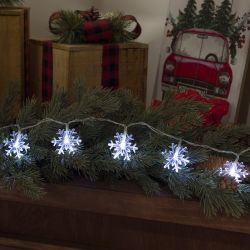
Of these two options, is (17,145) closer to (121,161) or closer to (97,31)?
(121,161)

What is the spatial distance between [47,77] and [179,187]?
2.40 ft

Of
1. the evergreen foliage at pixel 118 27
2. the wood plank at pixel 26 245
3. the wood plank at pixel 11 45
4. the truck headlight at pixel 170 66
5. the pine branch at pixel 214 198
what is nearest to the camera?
the pine branch at pixel 214 198

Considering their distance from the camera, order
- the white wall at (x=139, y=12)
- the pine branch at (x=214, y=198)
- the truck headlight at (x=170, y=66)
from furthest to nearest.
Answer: the white wall at (x=139, y=12) < the truck headlight at (x=170, y=66) < the pine branch at (x=214, y=198)

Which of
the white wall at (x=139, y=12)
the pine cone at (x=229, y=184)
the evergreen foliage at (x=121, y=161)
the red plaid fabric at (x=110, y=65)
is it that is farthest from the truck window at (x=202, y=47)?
the pine cone at (x=229, y=184)

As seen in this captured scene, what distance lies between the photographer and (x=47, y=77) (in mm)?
1242

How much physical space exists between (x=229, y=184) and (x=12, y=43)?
2.62 ft

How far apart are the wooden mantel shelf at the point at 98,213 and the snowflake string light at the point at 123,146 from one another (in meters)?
0.06

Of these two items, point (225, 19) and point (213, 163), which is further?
point (225, 19)

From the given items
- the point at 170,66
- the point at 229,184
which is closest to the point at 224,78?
the point at 170,66

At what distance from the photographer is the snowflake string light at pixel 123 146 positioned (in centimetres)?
63

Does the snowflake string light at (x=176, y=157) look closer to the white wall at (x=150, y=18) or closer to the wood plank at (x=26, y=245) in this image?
the wood plank at (x=26, y=245)

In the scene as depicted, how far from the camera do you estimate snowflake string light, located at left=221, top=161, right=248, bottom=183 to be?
628mm

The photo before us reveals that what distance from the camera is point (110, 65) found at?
123 cm

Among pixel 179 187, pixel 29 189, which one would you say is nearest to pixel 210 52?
pixel 179 187
